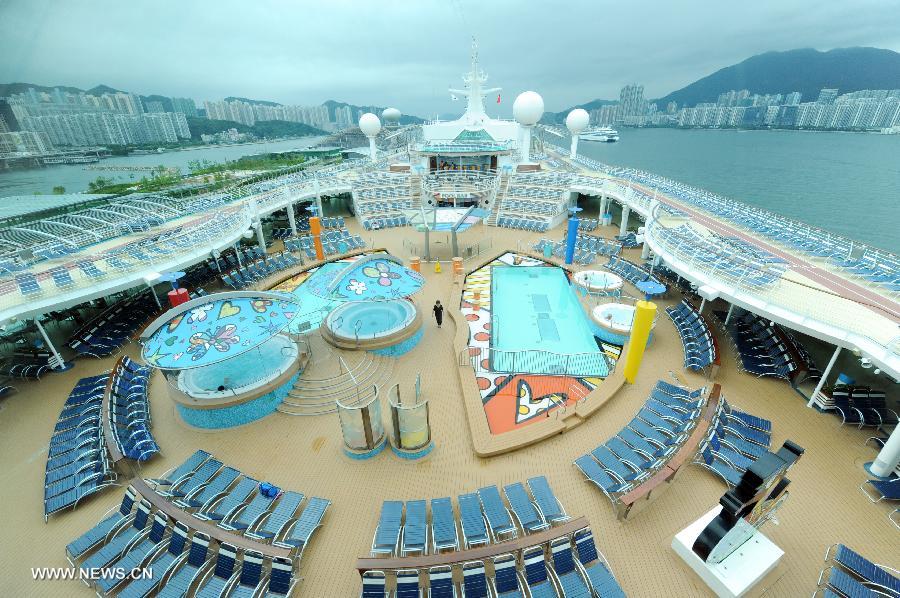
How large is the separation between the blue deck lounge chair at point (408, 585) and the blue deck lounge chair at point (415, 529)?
16.5 inches

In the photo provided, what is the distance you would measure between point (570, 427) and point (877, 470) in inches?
253

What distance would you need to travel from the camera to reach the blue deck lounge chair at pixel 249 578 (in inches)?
246

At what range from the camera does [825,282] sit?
1231 centimetres

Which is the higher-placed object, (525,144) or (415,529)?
(525,144)

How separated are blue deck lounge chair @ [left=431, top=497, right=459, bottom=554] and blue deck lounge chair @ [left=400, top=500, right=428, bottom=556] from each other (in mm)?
167

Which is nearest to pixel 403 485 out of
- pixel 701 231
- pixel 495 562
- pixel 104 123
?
pixel 495 562

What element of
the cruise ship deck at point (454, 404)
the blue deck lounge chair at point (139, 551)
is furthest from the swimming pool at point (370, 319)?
the blue deck lounge chair at point (139, 551)

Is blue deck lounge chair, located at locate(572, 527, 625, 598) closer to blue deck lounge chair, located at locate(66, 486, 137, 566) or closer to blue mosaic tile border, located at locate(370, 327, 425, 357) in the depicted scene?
blue mosaic tile border, located at locate(370, 327, 425, 357)

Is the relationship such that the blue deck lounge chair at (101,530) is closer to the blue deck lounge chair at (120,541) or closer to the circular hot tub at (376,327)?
the blue deck lounge chair at (120,541)

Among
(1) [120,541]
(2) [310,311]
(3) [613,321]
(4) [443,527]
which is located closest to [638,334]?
(3) [613,321]

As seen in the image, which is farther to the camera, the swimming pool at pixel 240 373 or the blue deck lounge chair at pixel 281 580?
the swimming pool at pixel 240 373

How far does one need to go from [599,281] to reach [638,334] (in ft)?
22.7

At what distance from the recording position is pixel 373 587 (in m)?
6.19

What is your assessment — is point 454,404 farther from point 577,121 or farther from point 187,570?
point 577,121
